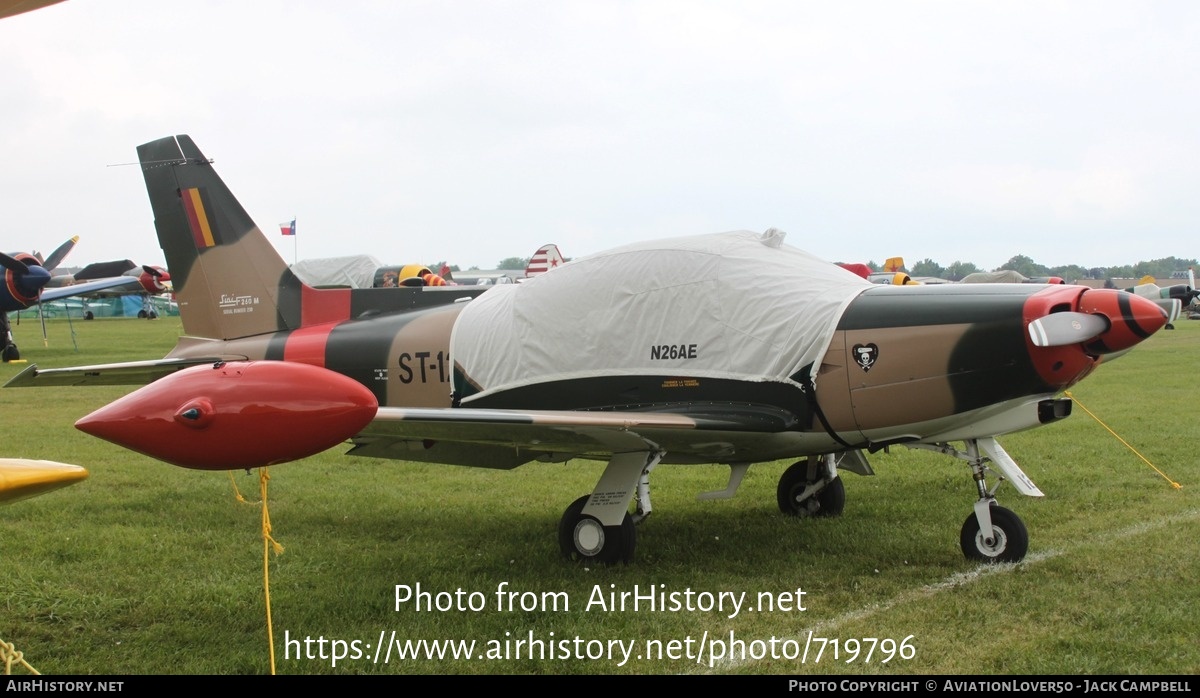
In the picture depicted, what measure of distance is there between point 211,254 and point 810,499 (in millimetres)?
5565

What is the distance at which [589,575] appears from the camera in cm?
643

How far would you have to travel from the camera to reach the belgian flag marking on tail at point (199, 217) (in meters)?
9.09

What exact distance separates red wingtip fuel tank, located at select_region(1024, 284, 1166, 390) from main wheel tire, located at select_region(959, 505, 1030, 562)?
917 millimetres

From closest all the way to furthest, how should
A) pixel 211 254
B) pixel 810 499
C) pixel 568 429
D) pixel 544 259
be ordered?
pixel 568 429, pixel 810 499, pixel 211 254, pixel 544 259

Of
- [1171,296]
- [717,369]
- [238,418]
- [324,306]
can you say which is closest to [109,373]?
[324,306]

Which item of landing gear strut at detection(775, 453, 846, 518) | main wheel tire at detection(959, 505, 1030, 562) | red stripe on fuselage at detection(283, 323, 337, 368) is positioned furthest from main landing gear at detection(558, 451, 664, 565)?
red stripe on fuselage at detection(283, 323, 337, 368)

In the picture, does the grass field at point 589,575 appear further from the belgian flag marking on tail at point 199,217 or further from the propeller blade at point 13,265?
the propeller blade at point 13,265

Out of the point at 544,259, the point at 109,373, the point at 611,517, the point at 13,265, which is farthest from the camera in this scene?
the point at 544,259

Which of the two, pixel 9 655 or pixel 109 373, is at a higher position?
pixel 109 373

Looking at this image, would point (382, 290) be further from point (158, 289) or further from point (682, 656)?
point (158, 289)

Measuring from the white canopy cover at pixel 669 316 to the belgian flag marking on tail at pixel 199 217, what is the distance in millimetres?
3064

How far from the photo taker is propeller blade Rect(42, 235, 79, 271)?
3071 centimetres

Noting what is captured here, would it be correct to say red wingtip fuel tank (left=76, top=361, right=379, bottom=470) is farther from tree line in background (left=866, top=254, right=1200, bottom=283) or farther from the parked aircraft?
tree line in background (left=866, top=254, right=1200, bottom=283)

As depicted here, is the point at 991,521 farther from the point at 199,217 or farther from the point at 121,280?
the point at 121,280
